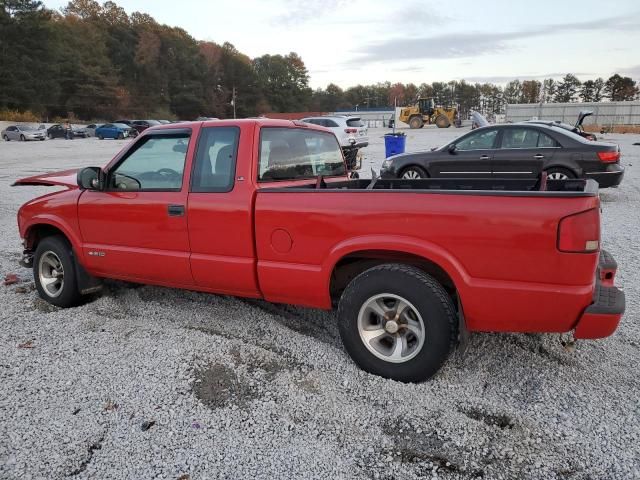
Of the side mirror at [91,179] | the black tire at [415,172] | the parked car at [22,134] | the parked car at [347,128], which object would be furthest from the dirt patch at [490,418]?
the parked car at [22,134]

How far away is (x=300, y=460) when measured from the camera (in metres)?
2.51

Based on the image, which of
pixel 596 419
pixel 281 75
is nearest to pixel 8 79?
pixel 281 75

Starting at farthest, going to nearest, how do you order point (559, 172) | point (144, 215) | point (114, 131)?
point (114, 131)
point (559, 172)
point (144, 215)

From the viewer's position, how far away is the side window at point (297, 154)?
383 cm

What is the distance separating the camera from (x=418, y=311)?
302 centimetres

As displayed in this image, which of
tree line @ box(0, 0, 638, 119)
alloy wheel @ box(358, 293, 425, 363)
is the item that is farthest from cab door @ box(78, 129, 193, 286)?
tree line @ box(0, 0, 638, 119)

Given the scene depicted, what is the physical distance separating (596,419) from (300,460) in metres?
1.72

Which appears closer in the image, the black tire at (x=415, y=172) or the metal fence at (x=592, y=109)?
the black tire at (x=415, y=172)

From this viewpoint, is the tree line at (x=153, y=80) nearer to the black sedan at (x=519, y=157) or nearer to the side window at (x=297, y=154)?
the black sedan at (x=519, y=157)

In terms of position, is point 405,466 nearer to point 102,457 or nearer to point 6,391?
point 102,457

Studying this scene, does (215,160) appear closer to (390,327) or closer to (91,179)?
(91,179)

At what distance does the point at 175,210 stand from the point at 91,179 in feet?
3.12

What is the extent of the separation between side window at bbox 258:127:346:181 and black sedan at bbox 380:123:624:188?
19.1 ft

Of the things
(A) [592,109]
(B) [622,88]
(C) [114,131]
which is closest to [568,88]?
(B) [622,88]
